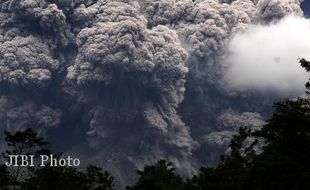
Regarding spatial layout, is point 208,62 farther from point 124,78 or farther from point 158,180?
point 158,180

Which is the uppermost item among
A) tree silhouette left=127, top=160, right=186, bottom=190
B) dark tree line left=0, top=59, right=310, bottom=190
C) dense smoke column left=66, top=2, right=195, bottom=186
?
dense smoke column left=66, top=2, right=195, bottom=186

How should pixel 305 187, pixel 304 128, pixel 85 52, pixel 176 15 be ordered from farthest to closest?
pixel 176 15, pixel 85 52, pixel 304 128, pixel 305 187

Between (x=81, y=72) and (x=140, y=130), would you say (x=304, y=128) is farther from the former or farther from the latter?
(x=140, y=130)

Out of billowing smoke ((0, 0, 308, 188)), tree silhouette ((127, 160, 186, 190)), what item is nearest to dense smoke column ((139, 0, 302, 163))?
billowing smoke ((0, 0, 308, 188))

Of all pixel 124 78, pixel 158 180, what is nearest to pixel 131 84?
pixel 124 78

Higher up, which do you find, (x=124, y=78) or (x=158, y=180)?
(x=124, y=78)

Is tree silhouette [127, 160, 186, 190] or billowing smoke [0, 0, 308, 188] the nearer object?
tree silhouette [127, 160, 186, 190]

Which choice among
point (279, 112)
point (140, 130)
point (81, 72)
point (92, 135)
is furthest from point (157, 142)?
point (279, 112)

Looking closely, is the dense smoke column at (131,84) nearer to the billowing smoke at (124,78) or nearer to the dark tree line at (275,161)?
the billowing smoke at (124,78)

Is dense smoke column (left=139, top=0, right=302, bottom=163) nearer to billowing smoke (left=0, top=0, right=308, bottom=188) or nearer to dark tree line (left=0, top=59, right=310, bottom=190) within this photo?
billowing smoke (left=0, top=0, right=308, bottom=188)
